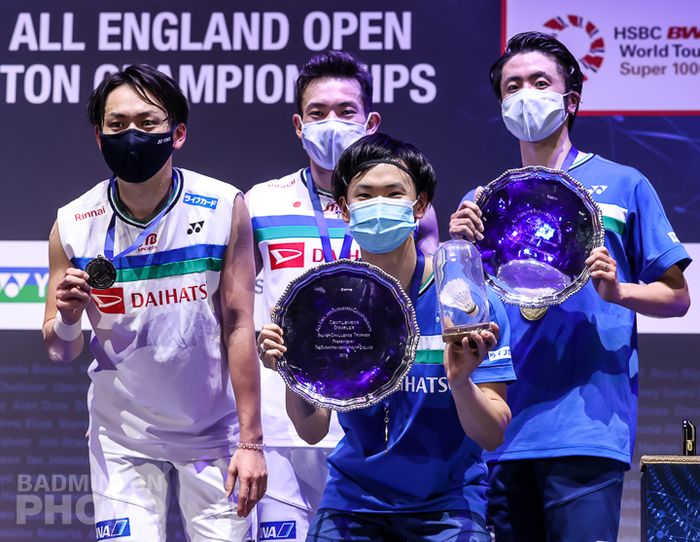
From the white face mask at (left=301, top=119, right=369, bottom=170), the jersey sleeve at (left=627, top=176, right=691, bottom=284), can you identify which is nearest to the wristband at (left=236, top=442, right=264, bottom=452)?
the white face mask at (left=301, top=119, right=369, bottom=170)

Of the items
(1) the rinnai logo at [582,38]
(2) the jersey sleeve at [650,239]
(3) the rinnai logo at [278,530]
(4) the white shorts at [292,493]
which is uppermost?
(1) the rinnai logo at [582,38]

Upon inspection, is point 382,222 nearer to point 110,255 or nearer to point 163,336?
point 163,336

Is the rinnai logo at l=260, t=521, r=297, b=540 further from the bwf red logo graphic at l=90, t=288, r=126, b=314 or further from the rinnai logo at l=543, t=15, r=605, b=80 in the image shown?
the rinnai logo at l=543, t=15, r=605, b=80

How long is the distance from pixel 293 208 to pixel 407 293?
3.26 ft

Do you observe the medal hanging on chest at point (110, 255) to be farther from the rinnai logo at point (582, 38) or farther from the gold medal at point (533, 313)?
the rinnai logo at point (582, 38)

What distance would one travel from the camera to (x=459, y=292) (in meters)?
2.33

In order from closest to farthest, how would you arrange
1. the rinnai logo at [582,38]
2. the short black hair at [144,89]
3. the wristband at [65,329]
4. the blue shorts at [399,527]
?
the blue shorts at [399,527] → the wristband at [65,329] → the short black hair at [144,89] → the rinnai logo at [582,38]

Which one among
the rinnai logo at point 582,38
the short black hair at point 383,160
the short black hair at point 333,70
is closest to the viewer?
the short black hair at point 383,160

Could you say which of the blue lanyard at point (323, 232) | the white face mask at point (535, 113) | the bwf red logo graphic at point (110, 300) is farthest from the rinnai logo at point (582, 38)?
the bwf red logo graphic at point (110, 300)

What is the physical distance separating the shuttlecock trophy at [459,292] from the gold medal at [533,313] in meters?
0.50

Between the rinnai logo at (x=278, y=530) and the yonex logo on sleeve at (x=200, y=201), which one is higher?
the yonex logo on sleeve at (x=200, y=201)

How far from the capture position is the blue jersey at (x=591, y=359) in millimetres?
2805

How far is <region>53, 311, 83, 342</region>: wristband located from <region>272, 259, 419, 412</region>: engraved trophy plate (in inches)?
26.5

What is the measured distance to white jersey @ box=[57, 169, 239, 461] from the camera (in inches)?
116
